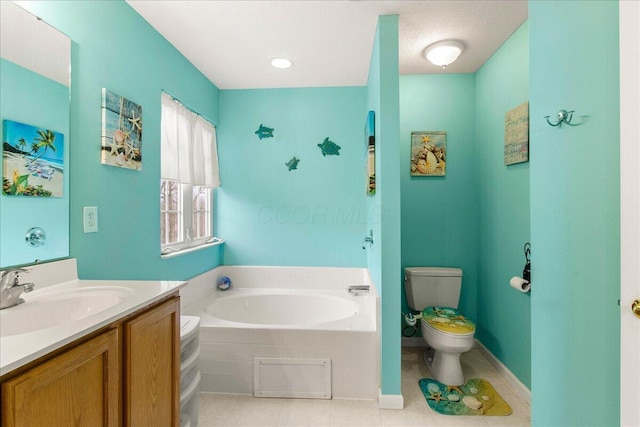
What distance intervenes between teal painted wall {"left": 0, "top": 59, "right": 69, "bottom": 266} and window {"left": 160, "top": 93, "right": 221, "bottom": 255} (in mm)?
864

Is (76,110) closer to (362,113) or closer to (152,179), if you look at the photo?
(152,179)

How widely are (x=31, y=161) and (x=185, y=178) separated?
1279mm

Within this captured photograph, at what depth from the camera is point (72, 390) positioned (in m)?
0.75

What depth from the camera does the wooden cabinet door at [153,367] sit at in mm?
957

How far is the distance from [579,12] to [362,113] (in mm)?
2107

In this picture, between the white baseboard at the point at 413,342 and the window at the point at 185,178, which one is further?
the white baseboard at the point at 413,342

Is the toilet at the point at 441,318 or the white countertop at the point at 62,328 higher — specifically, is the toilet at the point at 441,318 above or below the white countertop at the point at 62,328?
below

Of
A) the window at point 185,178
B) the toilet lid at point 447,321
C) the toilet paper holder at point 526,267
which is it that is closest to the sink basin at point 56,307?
the window at point 185,178

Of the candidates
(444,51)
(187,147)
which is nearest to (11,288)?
(187,147)

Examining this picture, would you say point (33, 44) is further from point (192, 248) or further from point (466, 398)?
point (466, 398)

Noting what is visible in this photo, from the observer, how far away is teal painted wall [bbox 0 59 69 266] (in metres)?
1.05

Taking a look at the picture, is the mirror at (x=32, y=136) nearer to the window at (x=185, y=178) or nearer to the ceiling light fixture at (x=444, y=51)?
the window at (x=185, y=178)

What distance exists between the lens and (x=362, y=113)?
2.92m

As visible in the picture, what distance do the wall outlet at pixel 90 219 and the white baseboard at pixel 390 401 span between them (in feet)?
6.40
